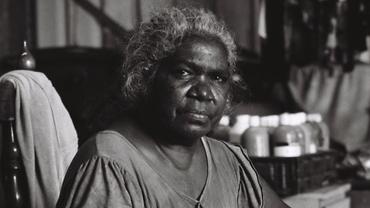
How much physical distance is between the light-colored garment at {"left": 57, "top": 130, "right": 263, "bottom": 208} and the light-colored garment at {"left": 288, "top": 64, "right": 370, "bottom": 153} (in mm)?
2762

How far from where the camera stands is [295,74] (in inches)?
189

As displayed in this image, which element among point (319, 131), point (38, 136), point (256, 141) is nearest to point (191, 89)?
point (38, 136)

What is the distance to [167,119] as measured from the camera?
1801 mm

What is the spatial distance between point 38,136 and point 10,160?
119 millimetres

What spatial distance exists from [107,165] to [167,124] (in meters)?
0.23

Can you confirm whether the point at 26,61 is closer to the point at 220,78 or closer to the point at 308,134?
the point at 220,78

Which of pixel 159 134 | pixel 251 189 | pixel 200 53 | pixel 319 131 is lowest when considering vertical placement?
pixel 319 131

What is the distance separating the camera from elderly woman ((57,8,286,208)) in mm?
1705

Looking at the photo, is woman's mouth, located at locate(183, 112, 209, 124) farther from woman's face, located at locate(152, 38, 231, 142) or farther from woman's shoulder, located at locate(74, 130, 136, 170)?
woman's shoulder, located at locate(74, 130, 136, 170)

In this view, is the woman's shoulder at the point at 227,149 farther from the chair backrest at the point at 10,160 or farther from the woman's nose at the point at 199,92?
the chair backrest at the point at 10,160

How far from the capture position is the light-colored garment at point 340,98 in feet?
15.1

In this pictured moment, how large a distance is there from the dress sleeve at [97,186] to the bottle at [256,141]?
1672mm

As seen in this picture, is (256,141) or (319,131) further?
(319,131)

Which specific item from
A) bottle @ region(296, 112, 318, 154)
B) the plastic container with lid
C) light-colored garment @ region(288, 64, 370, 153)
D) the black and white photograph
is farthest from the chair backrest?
light-colored garment @ region(288, 64, 370, 153)
